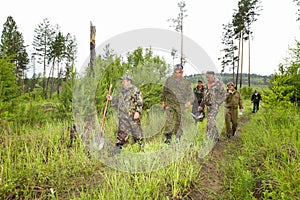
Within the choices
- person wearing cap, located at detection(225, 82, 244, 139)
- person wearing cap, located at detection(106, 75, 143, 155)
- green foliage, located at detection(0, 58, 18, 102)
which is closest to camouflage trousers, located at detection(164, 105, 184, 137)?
person wearing cap, located at detection(106, 75, 143, 155)

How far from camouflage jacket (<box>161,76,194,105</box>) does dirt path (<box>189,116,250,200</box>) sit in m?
1.57

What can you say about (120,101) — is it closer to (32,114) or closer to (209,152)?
(209,152)

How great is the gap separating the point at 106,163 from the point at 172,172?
1.52 m

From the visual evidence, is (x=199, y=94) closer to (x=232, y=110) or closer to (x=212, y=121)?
(x=232, y=110)

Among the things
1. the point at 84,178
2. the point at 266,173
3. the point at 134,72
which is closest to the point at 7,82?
the point at 84,178

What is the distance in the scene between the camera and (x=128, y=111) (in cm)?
590

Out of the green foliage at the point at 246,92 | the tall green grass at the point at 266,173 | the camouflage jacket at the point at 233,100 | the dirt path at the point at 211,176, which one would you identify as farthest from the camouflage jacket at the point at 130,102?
the green foliage at the point at 246,92

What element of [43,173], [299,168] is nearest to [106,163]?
[43,173]

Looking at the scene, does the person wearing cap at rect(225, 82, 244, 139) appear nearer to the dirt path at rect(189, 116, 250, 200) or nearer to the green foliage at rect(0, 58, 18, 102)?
the dirt path at rect(189, 116, 250, 200)

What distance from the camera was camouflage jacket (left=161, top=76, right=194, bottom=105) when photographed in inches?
275

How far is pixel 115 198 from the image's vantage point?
10.7 ft

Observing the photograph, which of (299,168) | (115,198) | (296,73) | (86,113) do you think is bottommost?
(115,198)

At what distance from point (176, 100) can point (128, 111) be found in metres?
1.72

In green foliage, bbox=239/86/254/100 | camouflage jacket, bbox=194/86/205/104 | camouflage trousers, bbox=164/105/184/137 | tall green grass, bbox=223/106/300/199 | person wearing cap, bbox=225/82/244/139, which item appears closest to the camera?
tall green grass, bbox=223/106/300/199
